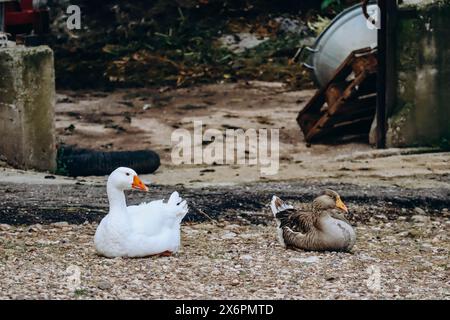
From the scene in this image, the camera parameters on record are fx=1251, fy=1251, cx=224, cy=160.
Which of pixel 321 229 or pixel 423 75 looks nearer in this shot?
pixel 321 229

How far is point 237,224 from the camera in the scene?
10.1 metres

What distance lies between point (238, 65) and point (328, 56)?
3.80 metres

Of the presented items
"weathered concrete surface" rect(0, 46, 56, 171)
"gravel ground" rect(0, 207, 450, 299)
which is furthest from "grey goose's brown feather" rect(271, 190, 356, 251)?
"weathered concrete surface" rect(0, 46, 56, 171)

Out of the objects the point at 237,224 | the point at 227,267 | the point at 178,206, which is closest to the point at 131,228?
the point at 178,206

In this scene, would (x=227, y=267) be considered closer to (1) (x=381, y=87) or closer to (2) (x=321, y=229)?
(2) (x=321, y=229)

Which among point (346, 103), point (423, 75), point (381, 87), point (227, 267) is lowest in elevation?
point (227, 267)

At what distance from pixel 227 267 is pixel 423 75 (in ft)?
19.6

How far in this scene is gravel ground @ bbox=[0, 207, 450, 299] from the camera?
7.77 m

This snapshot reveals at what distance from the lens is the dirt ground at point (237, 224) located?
7.95 m

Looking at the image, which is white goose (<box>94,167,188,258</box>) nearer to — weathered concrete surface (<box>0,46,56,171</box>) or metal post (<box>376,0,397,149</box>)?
weathered concrete surface (<box>0,46,56,171</box>)

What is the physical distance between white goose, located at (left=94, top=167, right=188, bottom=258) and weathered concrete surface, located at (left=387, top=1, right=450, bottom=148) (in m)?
5.69

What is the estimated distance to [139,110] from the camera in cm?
1703

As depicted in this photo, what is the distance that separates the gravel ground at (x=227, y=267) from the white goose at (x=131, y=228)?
8cm

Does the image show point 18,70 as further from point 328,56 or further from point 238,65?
point 238,65
